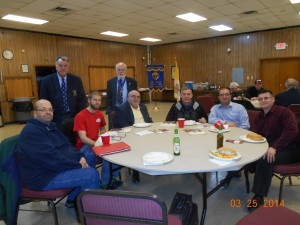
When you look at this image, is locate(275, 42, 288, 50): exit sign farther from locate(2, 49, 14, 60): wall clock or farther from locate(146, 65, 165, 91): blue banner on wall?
locate(2, 49, 14, 60): wall clock

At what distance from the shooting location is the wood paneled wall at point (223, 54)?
28.1 ft

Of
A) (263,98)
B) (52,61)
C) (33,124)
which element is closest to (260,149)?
(263,98)

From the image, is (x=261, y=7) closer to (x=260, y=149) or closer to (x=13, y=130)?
(x=260, y=149)

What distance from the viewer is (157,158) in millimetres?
1736

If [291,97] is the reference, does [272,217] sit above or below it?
below

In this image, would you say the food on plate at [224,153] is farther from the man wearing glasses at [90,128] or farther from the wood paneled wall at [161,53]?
the wood paneled wall at [161,53]

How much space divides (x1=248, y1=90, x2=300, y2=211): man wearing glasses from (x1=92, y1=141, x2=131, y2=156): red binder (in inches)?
51.5

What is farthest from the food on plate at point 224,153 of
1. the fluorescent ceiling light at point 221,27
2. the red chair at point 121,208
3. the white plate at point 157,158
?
the fluorescent ceiling light at point 221,27

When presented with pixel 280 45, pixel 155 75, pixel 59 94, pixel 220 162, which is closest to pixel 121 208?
pixel 220 162

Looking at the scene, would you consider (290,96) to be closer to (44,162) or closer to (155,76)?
(44,162)

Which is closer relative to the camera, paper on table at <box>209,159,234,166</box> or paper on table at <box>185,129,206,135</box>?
paper on table at <box>209,159,234,166</box>

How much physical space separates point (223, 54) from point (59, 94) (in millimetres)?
8600

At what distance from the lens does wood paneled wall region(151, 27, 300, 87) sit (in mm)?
8578
